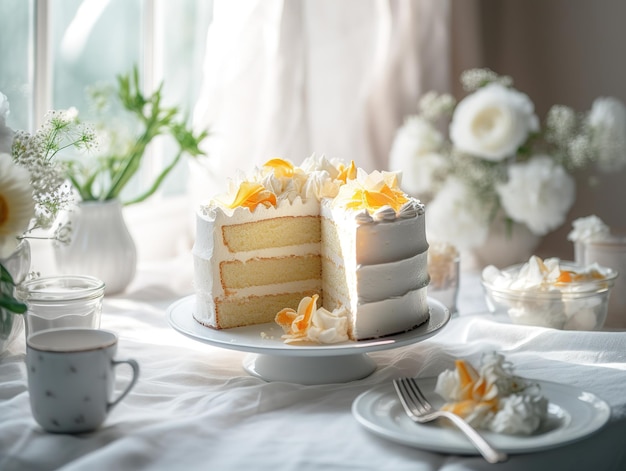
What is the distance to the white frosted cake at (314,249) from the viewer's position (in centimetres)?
125

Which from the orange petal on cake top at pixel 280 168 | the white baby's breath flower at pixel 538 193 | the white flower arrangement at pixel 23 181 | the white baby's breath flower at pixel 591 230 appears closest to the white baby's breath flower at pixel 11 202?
the white flower arrangement at pixel 23 181

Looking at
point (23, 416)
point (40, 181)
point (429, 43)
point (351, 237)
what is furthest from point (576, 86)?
point (23, 416)

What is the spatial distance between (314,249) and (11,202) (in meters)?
0.49

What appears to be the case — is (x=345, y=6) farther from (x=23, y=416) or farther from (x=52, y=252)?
(x=23, y=416)

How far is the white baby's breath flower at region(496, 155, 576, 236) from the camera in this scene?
6.31ft

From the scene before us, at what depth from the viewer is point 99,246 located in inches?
68.9

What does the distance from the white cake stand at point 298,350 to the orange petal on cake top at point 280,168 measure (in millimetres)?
232

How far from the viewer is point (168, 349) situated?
1.44m

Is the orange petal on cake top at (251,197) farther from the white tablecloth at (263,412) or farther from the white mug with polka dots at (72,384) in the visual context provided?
the white mug with polka dots at (72,384)

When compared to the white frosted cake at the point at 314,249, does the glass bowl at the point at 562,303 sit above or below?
below

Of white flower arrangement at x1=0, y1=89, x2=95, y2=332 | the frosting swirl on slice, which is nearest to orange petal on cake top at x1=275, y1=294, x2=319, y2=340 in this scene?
the frosting swirl on slice

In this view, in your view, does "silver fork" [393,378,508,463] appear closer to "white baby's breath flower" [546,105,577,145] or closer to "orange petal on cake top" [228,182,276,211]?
"orange petal on cake top" [228,182,276,211]

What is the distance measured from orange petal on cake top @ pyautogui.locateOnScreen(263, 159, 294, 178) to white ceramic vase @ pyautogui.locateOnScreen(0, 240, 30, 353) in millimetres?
386

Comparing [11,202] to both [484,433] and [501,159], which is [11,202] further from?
[501,159]
